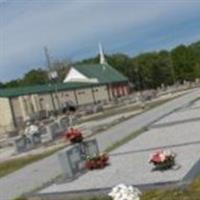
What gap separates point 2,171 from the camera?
1980 cm

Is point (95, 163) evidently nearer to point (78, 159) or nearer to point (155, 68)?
point (78, 159)

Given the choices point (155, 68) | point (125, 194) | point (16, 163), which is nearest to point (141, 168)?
point (125, 194)

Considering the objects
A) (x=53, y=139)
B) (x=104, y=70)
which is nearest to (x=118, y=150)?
(x=53, y=139)

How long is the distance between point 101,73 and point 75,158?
263ft

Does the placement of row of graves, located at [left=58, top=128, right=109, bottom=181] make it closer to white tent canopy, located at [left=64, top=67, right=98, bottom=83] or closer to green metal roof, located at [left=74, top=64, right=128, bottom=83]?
white tent canopy, located at [left=64, top=67, right=98, bottom=83]

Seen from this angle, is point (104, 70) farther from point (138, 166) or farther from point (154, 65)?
point (138, 166)

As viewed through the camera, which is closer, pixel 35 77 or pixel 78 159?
pixel 78 159

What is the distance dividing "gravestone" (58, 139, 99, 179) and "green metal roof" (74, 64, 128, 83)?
73.5 metres

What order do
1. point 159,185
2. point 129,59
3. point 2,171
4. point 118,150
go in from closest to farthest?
point 159,185
point 118,150
point 2,171
point 129,59

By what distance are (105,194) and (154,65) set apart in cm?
9735

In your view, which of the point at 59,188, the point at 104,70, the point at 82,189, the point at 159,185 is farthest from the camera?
the point at 104,70

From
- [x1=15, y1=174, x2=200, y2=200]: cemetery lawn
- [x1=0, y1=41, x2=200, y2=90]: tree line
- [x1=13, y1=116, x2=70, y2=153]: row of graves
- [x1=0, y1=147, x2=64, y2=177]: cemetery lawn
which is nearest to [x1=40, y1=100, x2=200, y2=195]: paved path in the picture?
[x1=15, y1=174, x2=200, y2=200]: cemetery lawn

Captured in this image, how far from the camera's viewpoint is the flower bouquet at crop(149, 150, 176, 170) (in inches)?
460

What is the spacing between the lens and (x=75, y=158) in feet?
46.4
